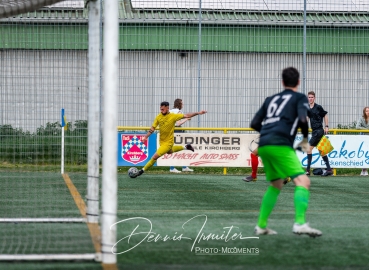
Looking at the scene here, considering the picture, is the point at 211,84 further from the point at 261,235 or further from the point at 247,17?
the point at 261,235

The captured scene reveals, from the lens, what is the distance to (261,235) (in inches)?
334

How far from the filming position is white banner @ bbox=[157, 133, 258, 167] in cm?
1962

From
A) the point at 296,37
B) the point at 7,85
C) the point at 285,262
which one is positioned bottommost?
the point at 285,262

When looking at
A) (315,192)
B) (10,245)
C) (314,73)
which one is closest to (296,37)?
(314,73)

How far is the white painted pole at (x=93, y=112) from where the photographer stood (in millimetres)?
9000

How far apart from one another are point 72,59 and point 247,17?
10.5m

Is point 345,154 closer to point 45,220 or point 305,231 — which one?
point 45,220

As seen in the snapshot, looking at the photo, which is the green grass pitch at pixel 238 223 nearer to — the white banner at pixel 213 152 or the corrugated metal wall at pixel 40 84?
the corrugated metal wall at pixel 40 84

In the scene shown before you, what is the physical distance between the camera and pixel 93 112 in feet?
29.7

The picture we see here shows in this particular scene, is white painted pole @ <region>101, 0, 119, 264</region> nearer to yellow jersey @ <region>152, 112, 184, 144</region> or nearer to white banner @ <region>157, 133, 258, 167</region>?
yellow jersey @ <region>152, 112, 184, 144</region>

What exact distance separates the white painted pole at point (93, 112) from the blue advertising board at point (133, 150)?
1023cm

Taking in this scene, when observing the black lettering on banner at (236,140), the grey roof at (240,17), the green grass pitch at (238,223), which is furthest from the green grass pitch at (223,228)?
the grey roof at (240,17)

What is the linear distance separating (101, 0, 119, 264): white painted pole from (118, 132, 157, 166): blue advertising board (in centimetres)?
1274

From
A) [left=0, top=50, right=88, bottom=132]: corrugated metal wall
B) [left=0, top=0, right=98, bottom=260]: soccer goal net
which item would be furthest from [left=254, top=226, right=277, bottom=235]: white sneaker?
[left=0, top=50, right=88, bottom=132]: corrugated metal wall
